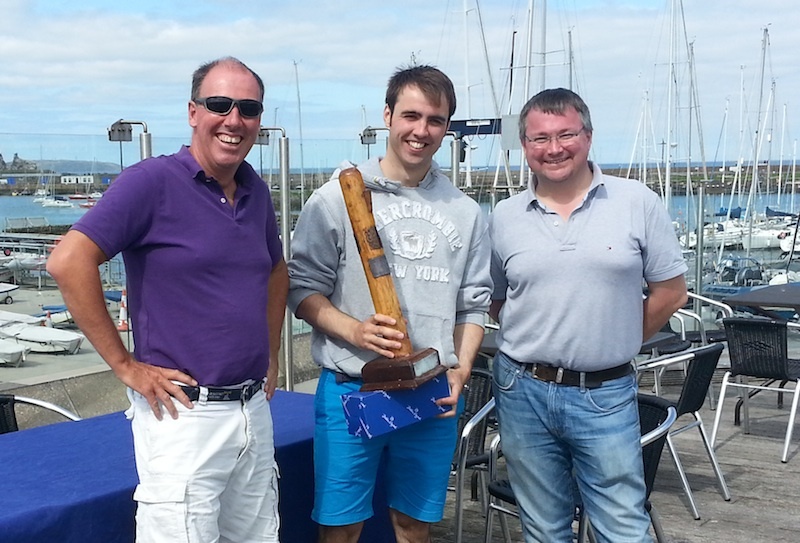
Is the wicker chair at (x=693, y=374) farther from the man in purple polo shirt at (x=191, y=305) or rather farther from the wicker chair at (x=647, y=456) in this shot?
the man in purple polo shirt at (x=191, y=305)

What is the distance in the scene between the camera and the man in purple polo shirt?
205 cm

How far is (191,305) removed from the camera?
209 centimetres

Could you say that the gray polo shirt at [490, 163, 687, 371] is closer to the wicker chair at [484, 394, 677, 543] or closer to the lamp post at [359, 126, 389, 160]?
the wicker chair at [484, 394, 677, 543]

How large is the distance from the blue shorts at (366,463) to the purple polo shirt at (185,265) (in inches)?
15.5

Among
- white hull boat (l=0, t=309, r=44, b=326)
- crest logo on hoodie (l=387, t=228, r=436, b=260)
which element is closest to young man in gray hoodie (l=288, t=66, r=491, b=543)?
crest logo on hoodie (l=387, t=228, r=436, b=260)

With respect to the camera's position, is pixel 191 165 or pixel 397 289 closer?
pixel 191 165

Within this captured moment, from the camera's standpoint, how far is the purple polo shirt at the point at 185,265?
6.71 feet

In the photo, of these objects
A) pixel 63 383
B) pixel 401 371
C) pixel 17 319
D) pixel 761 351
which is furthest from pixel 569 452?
pixel 17 319

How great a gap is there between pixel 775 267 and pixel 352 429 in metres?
12.1

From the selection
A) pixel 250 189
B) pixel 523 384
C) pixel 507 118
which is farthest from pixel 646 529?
pixel 507 118

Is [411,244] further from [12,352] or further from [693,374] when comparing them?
[12,352]

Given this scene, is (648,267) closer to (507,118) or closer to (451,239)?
(451,239)

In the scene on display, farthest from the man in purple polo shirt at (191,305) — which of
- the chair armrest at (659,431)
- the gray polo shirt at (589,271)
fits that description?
the chair armrest at (659,431)

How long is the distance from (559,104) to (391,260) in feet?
2.15
